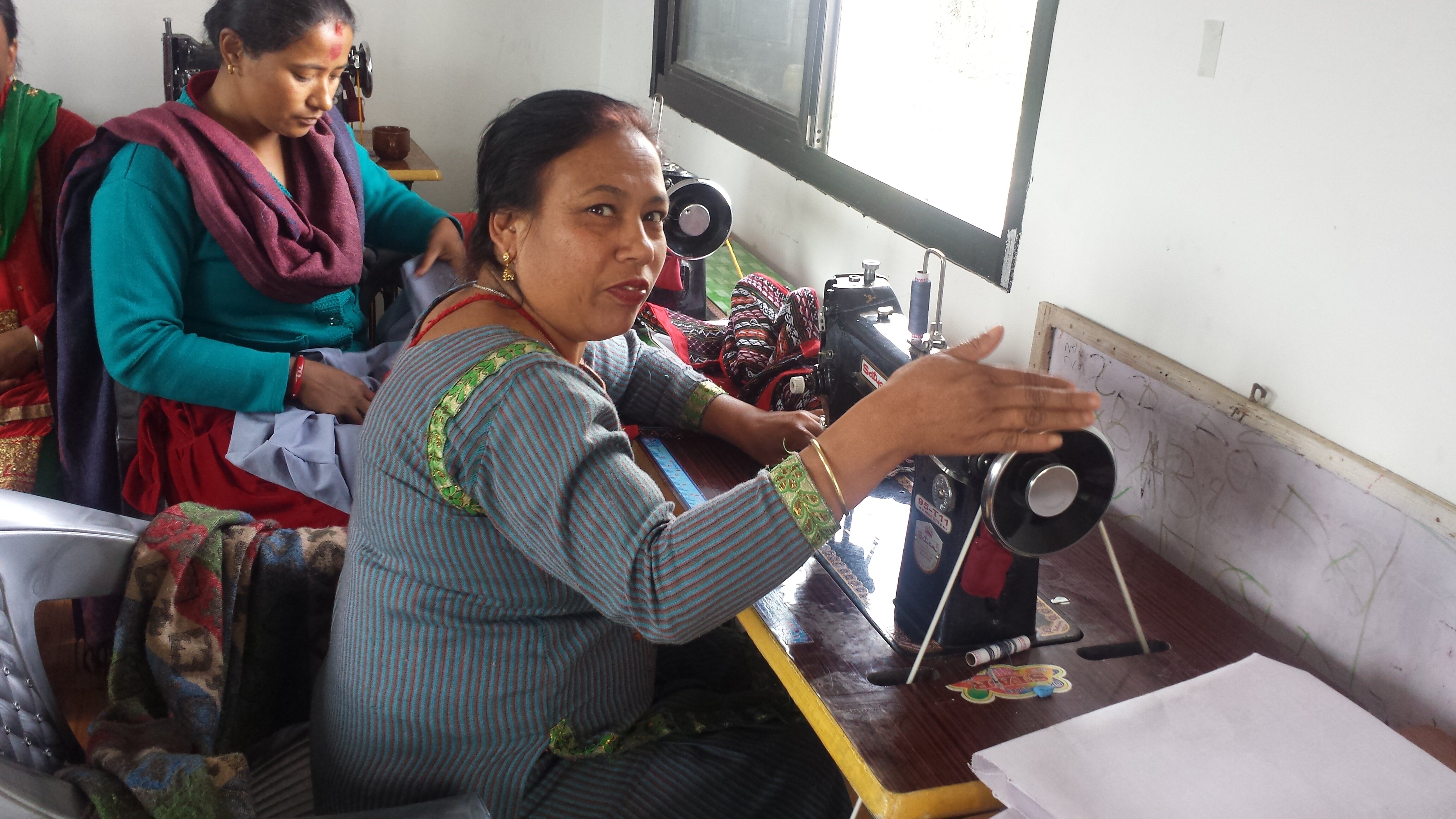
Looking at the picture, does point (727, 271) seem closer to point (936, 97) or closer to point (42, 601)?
point (936, 97)

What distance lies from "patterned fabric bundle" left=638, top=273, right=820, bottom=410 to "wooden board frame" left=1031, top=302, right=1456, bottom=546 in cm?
35

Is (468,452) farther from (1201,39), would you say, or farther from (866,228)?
(866,228)

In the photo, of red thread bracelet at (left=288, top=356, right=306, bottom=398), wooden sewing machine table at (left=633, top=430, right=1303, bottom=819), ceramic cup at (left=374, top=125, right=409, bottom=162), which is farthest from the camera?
ceramic cup at (left=374, top=125, right=409, bottom=162)

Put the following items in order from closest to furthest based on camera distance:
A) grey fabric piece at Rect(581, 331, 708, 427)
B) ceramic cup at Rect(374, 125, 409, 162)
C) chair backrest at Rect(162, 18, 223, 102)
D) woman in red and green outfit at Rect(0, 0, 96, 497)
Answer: grey fabric piece at Rect(581, 331, 708, 427)
woman in red and green outfit at Rect(0, 0, 96, 497)
chair backrest at Rect(162, 18, 223, 102)
ceramic cup at Rect(374, 125, 409, 162)

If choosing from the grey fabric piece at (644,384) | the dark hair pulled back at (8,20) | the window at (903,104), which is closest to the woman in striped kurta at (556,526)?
the grey fabric piece at (644,384)

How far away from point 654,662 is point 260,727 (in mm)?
506

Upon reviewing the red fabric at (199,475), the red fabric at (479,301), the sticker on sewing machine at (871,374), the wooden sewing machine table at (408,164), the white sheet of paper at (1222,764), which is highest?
the red fabric at (479,301)

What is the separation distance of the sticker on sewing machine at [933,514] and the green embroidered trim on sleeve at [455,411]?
425 mm

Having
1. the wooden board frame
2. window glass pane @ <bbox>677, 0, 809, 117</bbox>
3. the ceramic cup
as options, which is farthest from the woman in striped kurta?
the ceramic cup

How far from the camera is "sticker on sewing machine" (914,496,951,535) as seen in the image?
1092mm

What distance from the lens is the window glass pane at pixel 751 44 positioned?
2396 millimetres

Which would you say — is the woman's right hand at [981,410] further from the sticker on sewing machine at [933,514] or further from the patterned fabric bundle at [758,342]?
the patterned fabric bundle at [758,342]

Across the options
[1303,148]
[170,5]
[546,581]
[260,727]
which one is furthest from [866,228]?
[170,5]

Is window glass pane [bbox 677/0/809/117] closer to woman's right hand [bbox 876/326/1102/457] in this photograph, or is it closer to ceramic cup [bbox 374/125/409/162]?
ceramic cup [bbox 374/125/409/162]
